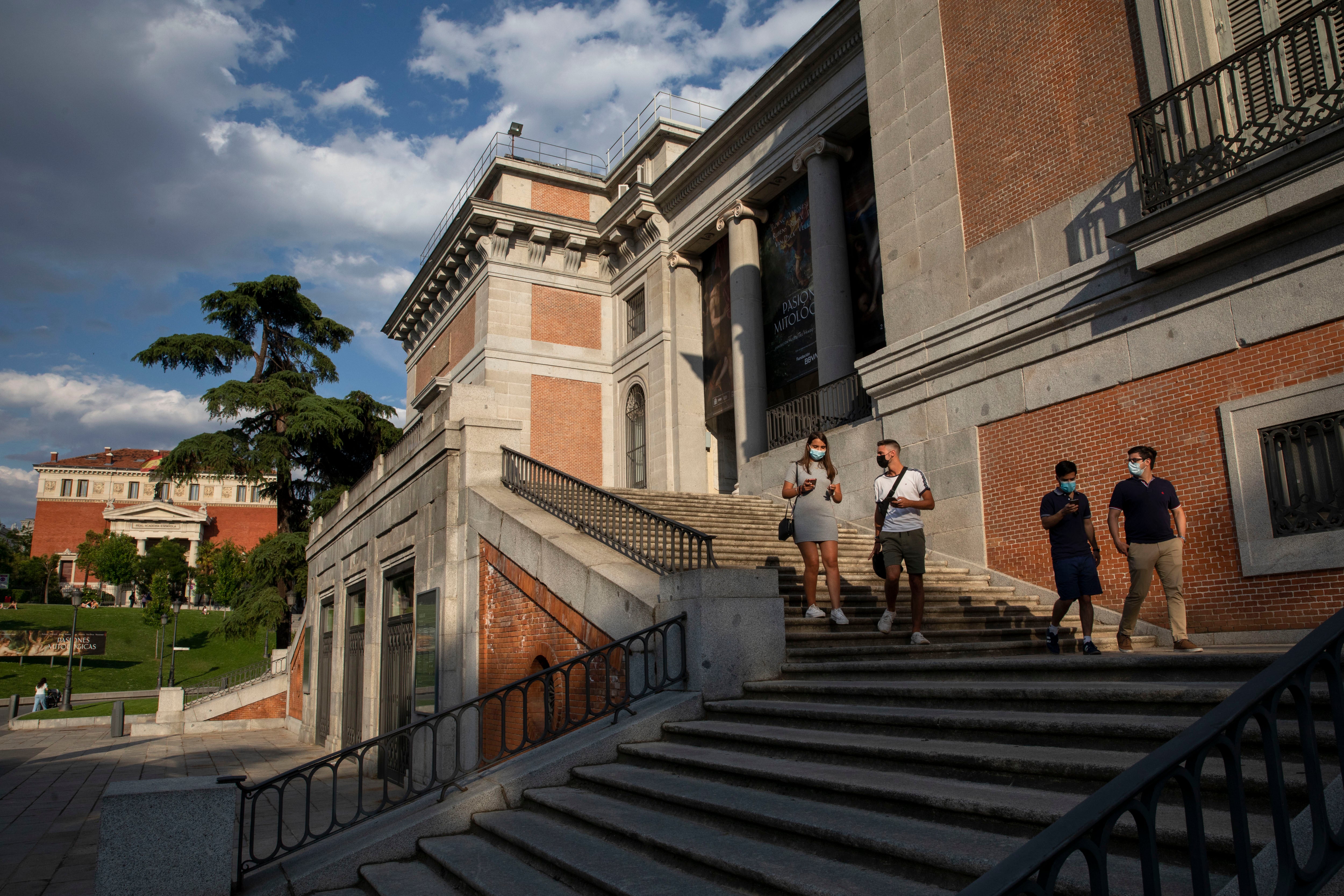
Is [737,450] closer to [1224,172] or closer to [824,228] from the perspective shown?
[824,228]

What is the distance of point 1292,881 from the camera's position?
2516 mm

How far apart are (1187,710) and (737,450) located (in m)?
16.9

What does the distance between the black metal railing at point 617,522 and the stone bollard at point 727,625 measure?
0.61 ft

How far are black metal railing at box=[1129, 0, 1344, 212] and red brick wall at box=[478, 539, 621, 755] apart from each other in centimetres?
734

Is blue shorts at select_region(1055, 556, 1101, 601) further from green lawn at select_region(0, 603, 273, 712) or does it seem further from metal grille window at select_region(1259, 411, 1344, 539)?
green lawn at select_region(0, 603, 273, 712)

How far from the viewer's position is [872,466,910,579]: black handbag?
293 inches

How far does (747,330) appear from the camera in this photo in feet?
68.9

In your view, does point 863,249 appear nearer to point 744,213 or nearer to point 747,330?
point 747,330

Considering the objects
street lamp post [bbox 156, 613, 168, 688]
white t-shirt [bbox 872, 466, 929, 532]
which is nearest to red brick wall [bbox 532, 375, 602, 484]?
white t-shirt [bbox 872, 466, 929, 532]

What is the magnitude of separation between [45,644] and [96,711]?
27.3m

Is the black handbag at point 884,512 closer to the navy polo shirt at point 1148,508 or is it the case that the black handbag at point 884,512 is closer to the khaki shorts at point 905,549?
the khaki shorts at point 905,549

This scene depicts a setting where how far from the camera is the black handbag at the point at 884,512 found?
7430 mm

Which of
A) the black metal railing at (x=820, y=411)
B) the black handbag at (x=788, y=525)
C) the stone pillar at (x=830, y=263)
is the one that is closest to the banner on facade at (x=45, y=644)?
the black metal railing at (x=820, y=411)

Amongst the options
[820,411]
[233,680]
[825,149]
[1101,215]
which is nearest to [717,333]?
[825,149]
